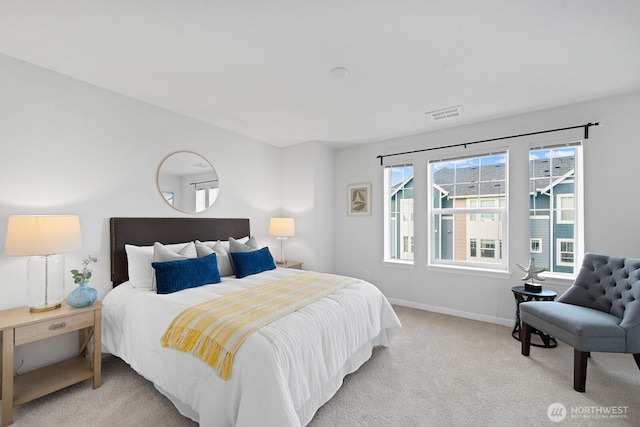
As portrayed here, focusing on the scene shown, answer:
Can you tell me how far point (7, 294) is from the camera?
208 cm

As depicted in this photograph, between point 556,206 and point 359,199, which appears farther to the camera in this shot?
point 359,199

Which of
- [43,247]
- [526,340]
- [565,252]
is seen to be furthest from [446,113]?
[43,247]

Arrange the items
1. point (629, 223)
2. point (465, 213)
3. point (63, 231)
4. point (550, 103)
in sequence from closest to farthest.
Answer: point (63, 231), point (629, 223), point (550, 103), point (465, 213)

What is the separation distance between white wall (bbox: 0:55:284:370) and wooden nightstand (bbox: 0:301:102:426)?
20 cm

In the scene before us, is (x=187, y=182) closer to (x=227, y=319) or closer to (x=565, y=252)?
(x=227, y=319)

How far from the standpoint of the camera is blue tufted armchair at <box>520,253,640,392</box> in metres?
2.01

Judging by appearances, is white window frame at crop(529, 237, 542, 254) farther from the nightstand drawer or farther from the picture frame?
the nightstand drawer

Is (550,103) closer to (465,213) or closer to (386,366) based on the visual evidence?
(465,213)

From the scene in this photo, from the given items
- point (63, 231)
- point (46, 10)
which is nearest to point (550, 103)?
point (46, 10)

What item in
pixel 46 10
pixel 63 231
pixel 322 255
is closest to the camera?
pixel 46 10

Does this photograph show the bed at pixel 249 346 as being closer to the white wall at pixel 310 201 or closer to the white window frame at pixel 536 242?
the white wall at pixel 310 201

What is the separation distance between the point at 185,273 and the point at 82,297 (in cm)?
73

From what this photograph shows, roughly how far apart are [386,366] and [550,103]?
3.25 m

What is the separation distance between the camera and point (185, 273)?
2.45 meters
